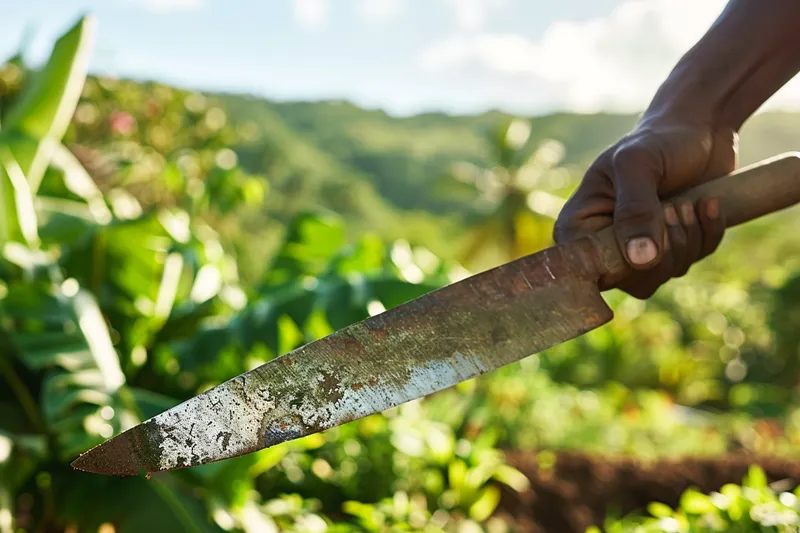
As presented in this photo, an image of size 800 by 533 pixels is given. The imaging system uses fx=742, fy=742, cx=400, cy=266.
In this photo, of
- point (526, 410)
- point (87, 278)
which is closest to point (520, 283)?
point (87, 278)

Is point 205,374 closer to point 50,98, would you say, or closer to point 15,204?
point 15,204

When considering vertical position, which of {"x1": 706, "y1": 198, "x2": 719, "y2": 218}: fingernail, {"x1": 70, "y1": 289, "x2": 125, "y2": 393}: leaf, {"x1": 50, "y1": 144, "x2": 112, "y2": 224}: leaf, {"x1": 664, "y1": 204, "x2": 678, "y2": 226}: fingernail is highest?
{"x1": 706, "y1": 198, "x2": 719, "y2": 218}: fingernail

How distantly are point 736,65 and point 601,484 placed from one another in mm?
3011

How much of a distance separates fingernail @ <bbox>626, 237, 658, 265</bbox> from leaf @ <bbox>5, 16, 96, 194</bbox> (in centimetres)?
314

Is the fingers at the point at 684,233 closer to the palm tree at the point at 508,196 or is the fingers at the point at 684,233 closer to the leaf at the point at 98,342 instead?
the leaf at the point at 98,342

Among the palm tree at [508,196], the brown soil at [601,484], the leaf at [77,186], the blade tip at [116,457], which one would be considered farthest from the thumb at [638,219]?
the palm tree at [508,196]

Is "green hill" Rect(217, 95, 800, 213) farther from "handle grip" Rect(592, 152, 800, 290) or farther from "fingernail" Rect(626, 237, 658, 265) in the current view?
"fingernail" Rect(626, 237, 658, 265)

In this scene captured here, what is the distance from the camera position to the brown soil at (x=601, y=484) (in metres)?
3.74

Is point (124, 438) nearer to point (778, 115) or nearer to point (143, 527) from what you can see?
point (143, 527)

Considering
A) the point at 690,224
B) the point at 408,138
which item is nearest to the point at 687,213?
the point at 690,224

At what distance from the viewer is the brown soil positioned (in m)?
3.74

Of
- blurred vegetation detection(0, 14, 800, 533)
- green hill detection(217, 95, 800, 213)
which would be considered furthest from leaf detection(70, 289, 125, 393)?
green hill detection(217, 95, 800, 213)

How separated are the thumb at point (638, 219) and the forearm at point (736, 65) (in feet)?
0.84

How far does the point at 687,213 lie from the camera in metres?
1.46
